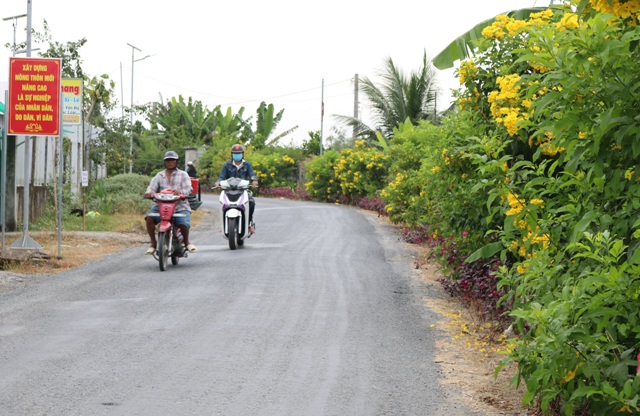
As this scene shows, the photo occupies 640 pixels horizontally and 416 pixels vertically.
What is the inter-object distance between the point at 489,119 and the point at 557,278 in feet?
15.3

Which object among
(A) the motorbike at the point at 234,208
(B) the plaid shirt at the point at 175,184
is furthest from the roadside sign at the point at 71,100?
(B) the plaid shirt at the point at 175,184

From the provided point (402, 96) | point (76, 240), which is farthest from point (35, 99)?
point (402, 96)

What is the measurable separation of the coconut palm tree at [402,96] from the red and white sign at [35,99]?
911 inches

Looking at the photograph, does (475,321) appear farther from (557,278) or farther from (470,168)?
(557,278)

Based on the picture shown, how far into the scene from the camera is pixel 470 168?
34.4 ft

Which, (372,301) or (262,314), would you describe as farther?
(372,301)

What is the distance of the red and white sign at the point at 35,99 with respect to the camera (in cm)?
1550

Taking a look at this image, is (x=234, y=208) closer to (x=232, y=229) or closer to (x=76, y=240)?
(x=232, y=229)

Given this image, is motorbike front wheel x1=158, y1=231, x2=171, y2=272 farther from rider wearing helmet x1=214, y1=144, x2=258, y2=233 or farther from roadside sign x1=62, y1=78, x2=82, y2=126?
roadside sign x1=62, y1=78, x2=82, y2=126

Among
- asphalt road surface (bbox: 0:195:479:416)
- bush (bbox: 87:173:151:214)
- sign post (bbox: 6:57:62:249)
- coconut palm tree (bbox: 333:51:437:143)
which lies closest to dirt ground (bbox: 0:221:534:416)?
asphalt road surface (bbox: 0:195:479:416)

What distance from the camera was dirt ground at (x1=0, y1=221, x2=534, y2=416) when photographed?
22.5ft

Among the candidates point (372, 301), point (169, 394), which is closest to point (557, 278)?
point (169, 394)

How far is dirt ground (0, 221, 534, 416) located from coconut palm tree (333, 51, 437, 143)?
19.0 m

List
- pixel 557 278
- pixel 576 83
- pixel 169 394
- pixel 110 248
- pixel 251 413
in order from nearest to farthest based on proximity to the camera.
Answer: pixel 576 83 → pixel 557 278 → pixel 251 413 → pixel 169 394 → pixel 110 248
